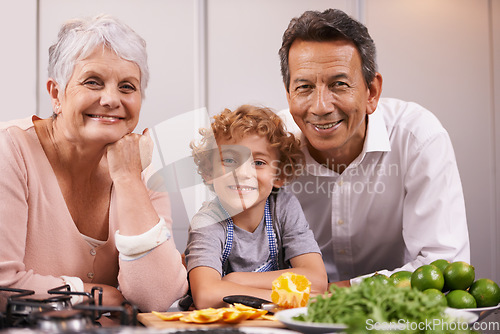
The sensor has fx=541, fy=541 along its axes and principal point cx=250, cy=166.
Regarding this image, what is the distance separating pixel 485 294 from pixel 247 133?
0.74 meters

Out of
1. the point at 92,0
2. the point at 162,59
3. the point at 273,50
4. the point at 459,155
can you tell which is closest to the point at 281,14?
the point at 273,50

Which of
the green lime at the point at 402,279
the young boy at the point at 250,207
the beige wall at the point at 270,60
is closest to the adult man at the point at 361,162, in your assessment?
the young boy at the point at 250,207

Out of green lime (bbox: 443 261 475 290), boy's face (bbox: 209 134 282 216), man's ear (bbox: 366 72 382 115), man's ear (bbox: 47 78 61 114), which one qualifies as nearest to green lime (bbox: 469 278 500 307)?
green lime (bbox: 443 261 475 290)

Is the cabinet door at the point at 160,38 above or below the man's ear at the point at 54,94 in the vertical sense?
above

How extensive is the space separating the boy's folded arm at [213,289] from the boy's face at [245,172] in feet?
0.76

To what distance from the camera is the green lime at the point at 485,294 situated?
0.99 meters

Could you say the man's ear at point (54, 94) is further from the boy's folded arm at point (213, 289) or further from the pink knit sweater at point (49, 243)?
the boy's folded arm at point (213, 289)

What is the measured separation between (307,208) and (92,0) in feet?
3.34

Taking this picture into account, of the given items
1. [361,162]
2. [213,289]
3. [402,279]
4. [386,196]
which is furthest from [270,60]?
[402,279]

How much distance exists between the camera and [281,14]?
205 centimetres

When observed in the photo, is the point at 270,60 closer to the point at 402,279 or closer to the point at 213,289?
the point at 213,289

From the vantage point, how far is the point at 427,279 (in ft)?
3.25

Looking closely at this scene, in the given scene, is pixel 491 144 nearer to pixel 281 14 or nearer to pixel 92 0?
pixel 281 14

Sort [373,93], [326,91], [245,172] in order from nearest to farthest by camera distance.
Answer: [245,172] < [326,91] < [373,93]
